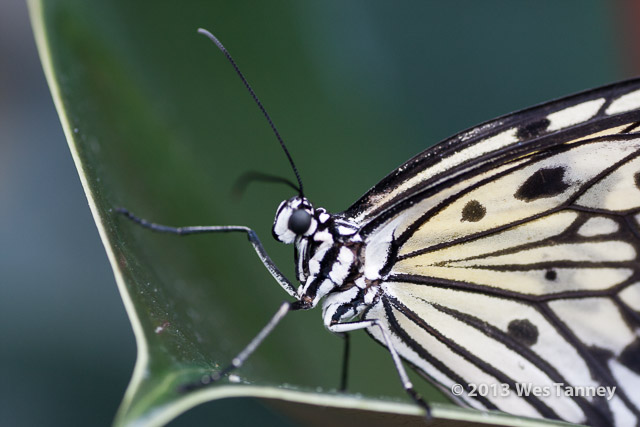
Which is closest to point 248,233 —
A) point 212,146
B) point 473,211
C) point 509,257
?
point 212,146

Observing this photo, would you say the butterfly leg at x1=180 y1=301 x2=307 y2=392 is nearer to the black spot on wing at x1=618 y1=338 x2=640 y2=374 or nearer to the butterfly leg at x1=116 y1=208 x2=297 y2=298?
the butterfly leg at x1=116 y1=208 x2=297 y2=298

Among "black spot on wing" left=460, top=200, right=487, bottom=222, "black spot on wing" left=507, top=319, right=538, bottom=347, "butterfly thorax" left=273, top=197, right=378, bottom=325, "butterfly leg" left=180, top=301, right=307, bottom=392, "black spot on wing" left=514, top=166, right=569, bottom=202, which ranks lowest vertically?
"butterfly leg" left=180, top=301, right=307, bottom=392

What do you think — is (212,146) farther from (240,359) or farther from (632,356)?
(632,356)

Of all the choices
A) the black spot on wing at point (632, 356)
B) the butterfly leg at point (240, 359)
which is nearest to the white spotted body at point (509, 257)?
the black spot on wing at point (632, 356)

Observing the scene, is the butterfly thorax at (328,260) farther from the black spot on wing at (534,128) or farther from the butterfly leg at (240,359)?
the black spot on wing at (534,128)

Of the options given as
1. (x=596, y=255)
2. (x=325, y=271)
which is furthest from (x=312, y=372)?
(x=596, y=255)

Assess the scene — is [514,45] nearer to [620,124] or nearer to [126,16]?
[620,124]

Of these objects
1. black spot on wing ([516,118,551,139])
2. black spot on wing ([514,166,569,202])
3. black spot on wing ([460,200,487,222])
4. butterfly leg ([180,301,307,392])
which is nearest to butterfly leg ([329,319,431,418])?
butterfly leg ([180,301,307,392])
